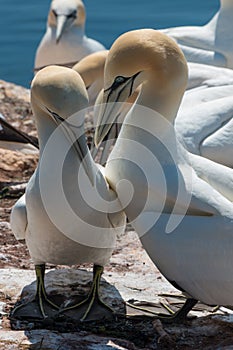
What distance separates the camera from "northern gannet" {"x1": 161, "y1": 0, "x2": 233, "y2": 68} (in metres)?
8.20

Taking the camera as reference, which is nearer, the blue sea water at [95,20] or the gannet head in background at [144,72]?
the gannet head in background at [144,72]

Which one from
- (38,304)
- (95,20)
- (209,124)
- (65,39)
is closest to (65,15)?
(65,39)

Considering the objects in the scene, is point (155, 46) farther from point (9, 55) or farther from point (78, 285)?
point (9, 55)

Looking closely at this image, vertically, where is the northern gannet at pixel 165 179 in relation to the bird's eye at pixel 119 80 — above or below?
below

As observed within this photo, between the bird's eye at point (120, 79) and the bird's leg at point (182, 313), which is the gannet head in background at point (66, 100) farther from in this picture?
the bird's leg at point (182, 313)

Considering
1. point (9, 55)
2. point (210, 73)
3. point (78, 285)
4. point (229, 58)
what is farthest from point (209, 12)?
point (78, 285)

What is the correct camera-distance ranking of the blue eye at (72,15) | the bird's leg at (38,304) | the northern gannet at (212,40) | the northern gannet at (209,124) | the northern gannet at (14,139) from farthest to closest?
the blue eye at (72,15) → the northern gannet at (212,40) → the northern gannet at (14,139) → the northern gannet at (209,124) → the bird's leg at (38,304)

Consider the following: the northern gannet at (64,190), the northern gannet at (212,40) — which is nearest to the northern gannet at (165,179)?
the northern gannet at (64,190)

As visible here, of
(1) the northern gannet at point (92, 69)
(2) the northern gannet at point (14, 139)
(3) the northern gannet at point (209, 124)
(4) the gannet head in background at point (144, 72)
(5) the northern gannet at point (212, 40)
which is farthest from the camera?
(5) the northern gannet at point (212, 40)

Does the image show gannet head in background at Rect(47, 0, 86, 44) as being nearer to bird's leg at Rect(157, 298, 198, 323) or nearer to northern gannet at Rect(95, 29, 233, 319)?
northern gannet at Rect(95, 29, 233, 319)

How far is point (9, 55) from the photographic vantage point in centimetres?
1396

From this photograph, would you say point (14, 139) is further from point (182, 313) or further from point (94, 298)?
point (182, 313)

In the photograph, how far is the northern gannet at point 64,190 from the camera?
437 cm

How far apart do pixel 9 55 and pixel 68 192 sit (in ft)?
31.7
